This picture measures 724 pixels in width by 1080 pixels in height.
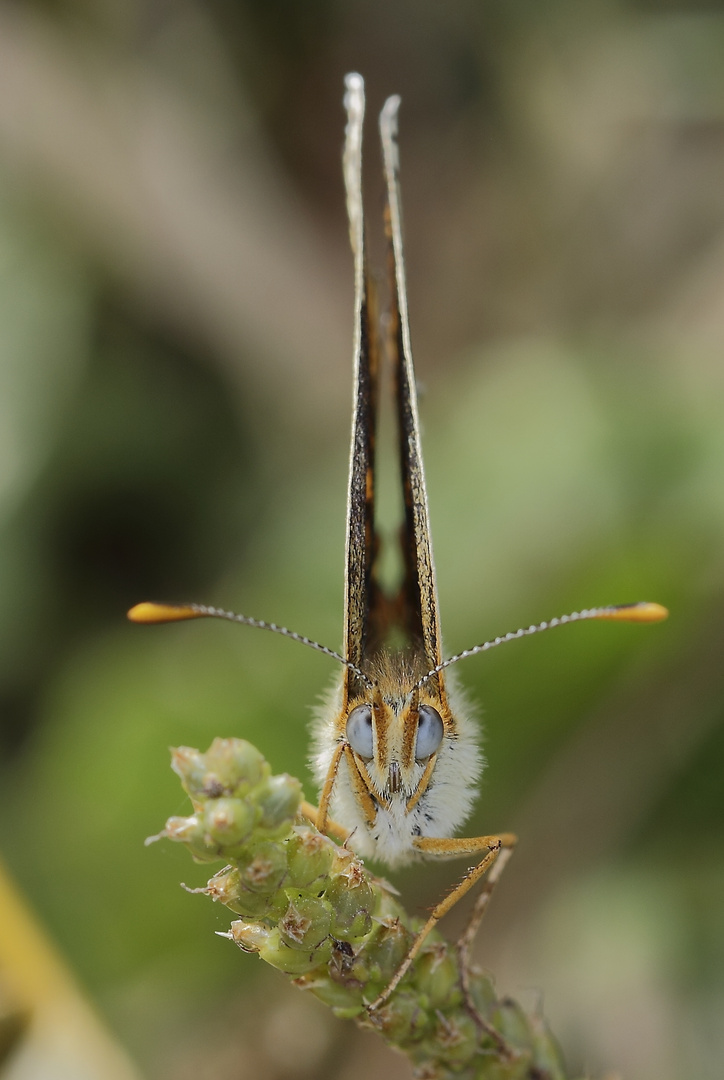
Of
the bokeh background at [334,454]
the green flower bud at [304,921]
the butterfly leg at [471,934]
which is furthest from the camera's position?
the bokeh background at [334,454]

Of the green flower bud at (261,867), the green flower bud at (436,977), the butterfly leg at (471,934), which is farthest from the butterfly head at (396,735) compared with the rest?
the green flower bud at (261,867)

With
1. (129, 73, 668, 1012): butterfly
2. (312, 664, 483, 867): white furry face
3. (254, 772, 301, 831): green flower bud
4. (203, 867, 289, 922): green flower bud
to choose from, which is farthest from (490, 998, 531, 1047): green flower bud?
(254, 772, 301, 831): green flower bud

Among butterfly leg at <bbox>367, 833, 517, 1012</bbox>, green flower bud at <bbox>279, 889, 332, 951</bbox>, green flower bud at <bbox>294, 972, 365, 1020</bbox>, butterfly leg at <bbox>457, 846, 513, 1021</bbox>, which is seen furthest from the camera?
butterfly leg at <bbox>367, 833, 517, 1012</bbox>


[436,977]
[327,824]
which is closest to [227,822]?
[436,977]

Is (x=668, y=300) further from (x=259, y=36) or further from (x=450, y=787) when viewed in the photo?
(x=450, y=787)

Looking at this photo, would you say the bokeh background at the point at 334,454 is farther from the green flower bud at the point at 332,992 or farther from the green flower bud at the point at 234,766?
the green flower bud at the point at 234,766

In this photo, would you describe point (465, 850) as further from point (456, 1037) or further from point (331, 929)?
point (331, 929)

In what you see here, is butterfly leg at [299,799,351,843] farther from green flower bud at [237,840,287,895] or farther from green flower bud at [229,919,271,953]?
green flower bud at [237,840,287,895]
